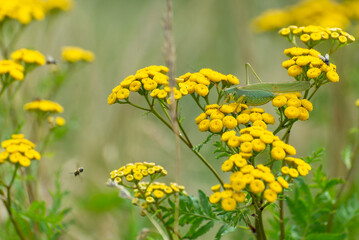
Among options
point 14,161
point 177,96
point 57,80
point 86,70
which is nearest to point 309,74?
point 177,96

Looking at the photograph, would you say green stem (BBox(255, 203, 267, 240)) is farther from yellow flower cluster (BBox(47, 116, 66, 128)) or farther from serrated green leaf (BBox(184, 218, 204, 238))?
yellow flower cluster (BBox(47, 116, 66, 128))

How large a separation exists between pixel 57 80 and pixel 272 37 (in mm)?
3371

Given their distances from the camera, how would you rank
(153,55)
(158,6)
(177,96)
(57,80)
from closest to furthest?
1. (177,96)
2. (57,80)
3. (158,6)
4. (153,55)

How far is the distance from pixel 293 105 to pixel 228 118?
1.28ft

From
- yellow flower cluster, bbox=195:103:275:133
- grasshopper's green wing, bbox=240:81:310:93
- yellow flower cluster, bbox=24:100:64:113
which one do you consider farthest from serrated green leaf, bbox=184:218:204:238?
yellow flower cluster, bbox=24:100:64:113

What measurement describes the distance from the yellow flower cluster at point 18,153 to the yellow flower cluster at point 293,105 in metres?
1.62

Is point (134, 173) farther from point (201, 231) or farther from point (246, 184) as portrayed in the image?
point (246, 184)

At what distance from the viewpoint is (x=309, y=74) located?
274cm

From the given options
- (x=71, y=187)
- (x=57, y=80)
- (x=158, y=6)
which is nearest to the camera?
(x=57, y=80)

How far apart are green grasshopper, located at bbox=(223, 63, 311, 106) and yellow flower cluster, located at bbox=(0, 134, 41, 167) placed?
1376mm

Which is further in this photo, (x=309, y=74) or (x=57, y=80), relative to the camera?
(x=57, y=80)

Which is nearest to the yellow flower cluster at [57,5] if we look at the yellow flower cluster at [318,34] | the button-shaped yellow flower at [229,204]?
the yellow flower cluster at [318,34]

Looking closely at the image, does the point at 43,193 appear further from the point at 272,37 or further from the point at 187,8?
the point at 272,37

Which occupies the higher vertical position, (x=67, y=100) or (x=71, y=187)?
(x=67, y=100)
